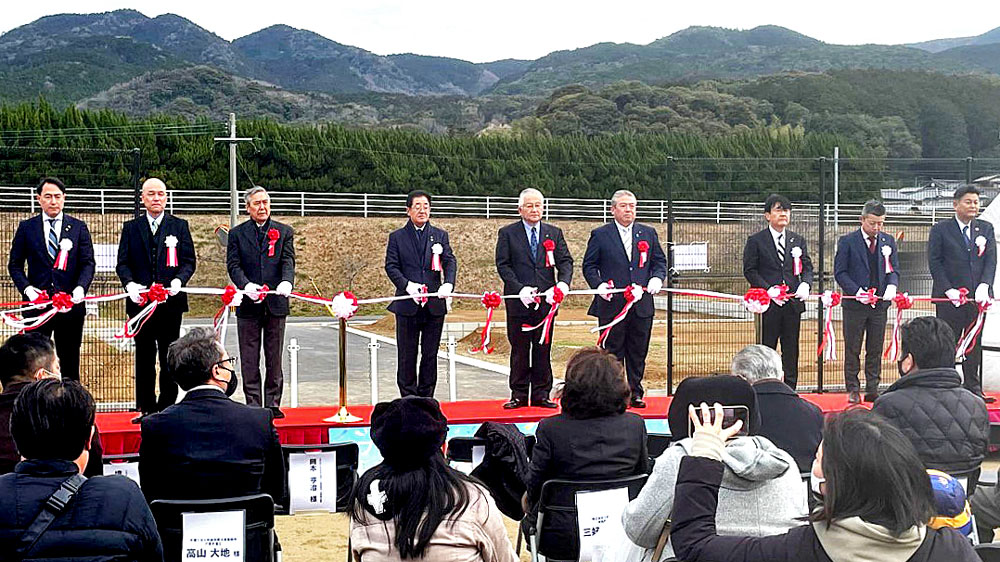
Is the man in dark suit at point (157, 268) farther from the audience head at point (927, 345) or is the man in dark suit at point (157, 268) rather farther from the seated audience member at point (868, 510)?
the seated audience member at point (868, 510)

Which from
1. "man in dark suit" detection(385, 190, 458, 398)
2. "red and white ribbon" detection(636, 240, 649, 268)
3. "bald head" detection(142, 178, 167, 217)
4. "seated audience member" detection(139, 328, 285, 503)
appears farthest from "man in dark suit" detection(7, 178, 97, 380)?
"red and white ribbon" detection(636, 240, 649, 268)

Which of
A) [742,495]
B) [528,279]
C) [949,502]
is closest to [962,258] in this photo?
[528,279]

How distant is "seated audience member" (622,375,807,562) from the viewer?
2.53 m

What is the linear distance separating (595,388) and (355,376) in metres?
10.9

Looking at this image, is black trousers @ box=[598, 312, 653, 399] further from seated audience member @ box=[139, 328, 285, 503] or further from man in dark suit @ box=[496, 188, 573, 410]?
seated audience member @ box=[139, 328, 285, 503]

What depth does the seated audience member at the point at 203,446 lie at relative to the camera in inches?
140

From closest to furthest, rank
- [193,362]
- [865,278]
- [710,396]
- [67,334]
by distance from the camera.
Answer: [710,396] < [193,362] < [67,334] < [865,278]

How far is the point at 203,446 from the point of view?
11.7 feet

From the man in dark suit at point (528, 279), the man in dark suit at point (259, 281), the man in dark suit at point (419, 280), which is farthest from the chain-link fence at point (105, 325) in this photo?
the man in dark suit at point (528, 279)

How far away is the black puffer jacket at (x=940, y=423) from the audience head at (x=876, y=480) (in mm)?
1933

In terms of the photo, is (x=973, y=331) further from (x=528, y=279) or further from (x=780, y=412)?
(x=780, y=412)

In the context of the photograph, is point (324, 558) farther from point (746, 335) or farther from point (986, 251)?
point (746, 335)

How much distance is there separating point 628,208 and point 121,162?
2151cm

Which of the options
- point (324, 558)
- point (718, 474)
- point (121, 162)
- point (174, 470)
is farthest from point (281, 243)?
point (121, 162)
